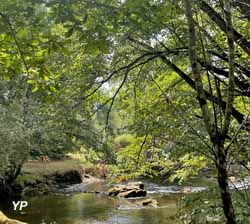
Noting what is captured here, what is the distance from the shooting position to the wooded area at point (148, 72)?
8.55ft

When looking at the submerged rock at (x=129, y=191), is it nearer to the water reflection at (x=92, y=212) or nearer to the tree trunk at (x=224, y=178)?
the water reflection at (x=92, y=212)

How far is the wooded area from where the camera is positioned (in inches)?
103

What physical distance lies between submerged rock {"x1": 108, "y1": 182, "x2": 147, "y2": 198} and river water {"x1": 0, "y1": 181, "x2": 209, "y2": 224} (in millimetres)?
428

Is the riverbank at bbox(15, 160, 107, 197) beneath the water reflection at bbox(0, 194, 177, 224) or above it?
above

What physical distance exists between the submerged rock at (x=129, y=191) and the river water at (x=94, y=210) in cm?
43

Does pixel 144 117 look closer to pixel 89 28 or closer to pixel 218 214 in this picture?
pixel 218 214

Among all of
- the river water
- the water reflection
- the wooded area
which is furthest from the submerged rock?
the wooded area

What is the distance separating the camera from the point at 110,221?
11.6m

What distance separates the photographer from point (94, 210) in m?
13.3

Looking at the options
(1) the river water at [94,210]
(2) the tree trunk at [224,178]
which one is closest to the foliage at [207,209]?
(1) the river water at [94,210]

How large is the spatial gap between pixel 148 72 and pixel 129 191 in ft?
39.8

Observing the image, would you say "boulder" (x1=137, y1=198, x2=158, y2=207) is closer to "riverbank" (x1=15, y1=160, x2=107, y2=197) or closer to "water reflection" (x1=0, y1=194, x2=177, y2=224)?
"water reflection" (x1=0, y1=194, x2=177, y2=224)

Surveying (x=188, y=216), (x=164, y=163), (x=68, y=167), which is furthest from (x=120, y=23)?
(x=68, y=167)

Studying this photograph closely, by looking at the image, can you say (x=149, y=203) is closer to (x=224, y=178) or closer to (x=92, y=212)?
(x=92, y=212)
